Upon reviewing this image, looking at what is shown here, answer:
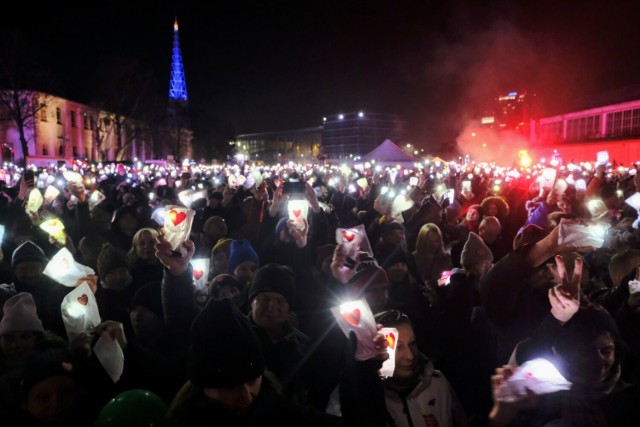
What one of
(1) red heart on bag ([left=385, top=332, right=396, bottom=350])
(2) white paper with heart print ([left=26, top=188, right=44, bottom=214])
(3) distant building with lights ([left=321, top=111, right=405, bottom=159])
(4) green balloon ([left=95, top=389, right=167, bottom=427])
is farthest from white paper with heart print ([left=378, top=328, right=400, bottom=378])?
(3) distant building with lights ([left=321, top=111, right=405, bottom=159])

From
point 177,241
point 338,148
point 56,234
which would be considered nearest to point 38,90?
point 56,234

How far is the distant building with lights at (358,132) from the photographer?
112m

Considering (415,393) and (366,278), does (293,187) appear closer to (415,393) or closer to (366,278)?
(366,278)

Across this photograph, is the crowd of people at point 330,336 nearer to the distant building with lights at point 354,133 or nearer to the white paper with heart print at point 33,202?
the white paper with heart print at point 33,202

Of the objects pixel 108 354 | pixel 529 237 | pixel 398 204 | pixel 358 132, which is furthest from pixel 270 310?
pixel 358 132

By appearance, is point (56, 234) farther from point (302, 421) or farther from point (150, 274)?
point (302, 421)

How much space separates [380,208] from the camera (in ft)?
24.1

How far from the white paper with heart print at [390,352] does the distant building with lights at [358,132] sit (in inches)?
4230

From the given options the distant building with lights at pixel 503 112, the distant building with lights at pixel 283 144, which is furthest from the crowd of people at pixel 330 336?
the distant building with lights at pixel 283 144

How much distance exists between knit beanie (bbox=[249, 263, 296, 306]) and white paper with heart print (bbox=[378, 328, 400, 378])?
3.81 feet

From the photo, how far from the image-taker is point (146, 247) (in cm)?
532

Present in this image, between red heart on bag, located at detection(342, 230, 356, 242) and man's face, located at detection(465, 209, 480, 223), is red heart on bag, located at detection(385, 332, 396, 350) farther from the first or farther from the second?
man's face, located at detection(465, 209, 480, 223)

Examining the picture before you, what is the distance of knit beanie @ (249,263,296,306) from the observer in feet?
11.7

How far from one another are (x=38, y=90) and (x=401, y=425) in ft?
163
